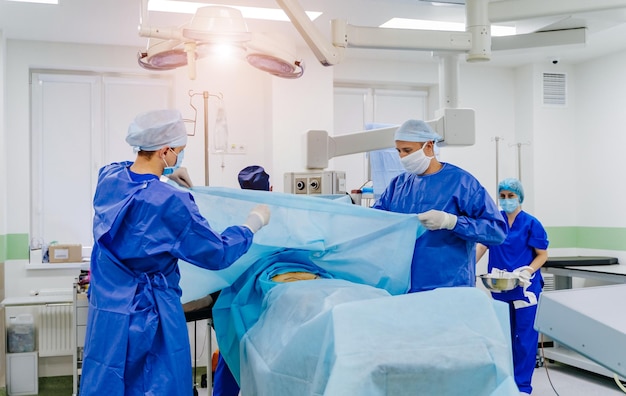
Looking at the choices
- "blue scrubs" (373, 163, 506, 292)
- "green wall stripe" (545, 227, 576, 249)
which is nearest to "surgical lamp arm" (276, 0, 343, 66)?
"blue scrubs" (373, 163, 506, 292)

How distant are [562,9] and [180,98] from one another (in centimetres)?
313

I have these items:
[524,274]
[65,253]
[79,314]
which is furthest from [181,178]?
[65,253]

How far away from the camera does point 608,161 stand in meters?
5.21

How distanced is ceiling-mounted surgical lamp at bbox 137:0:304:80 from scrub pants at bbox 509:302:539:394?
6.61 feet

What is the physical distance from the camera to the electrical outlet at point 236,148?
4.82 meters

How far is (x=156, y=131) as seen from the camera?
208 cm

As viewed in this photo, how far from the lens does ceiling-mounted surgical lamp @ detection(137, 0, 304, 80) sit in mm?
2352

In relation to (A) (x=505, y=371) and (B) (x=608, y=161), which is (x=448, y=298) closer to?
(A) (x=505, y=371)

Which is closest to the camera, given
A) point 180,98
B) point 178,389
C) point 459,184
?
point 178,389

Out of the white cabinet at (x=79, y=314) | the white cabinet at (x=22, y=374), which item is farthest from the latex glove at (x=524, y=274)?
the white cabinet at (x=22, y=374)

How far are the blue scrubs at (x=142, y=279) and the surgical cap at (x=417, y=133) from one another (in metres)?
0.93

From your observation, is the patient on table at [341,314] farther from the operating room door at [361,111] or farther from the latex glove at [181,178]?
the operating room door at [361,111]

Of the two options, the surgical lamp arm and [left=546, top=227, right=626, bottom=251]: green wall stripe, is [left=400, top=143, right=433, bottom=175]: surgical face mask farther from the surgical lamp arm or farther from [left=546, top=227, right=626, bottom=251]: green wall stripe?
[left=546, top=227, right=626, bottom=251]: green wall stripe

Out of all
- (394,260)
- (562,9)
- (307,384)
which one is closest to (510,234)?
(394,260)
